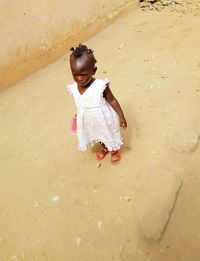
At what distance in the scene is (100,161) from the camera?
8.34ft

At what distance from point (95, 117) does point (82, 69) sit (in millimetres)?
381

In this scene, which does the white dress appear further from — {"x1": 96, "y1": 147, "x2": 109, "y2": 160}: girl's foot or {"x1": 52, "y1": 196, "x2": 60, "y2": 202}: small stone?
{"x1": 52, "y1": 196, "x2": 60, "y2": 202}: small stone

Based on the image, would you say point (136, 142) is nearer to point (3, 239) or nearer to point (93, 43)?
point (3, 239)

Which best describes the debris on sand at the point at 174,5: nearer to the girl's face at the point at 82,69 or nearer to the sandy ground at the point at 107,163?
the sandy ground at the point at 107,163

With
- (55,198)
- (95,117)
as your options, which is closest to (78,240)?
(55,198)

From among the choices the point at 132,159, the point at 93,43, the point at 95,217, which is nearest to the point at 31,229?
the point at 95,217

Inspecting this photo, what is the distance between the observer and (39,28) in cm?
392

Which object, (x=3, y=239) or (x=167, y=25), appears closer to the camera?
(x=3, y=239)

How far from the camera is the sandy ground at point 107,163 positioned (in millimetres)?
2064

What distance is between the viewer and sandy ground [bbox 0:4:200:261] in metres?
2.06

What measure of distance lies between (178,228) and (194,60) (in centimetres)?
193

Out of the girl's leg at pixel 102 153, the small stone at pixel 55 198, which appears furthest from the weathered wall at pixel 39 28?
the small stone at pixel 55 198

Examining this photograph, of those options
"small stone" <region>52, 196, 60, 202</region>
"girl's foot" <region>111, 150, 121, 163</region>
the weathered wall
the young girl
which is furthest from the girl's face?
the weathered wall

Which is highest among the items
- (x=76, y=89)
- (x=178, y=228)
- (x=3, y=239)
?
(x=76, y=89)
